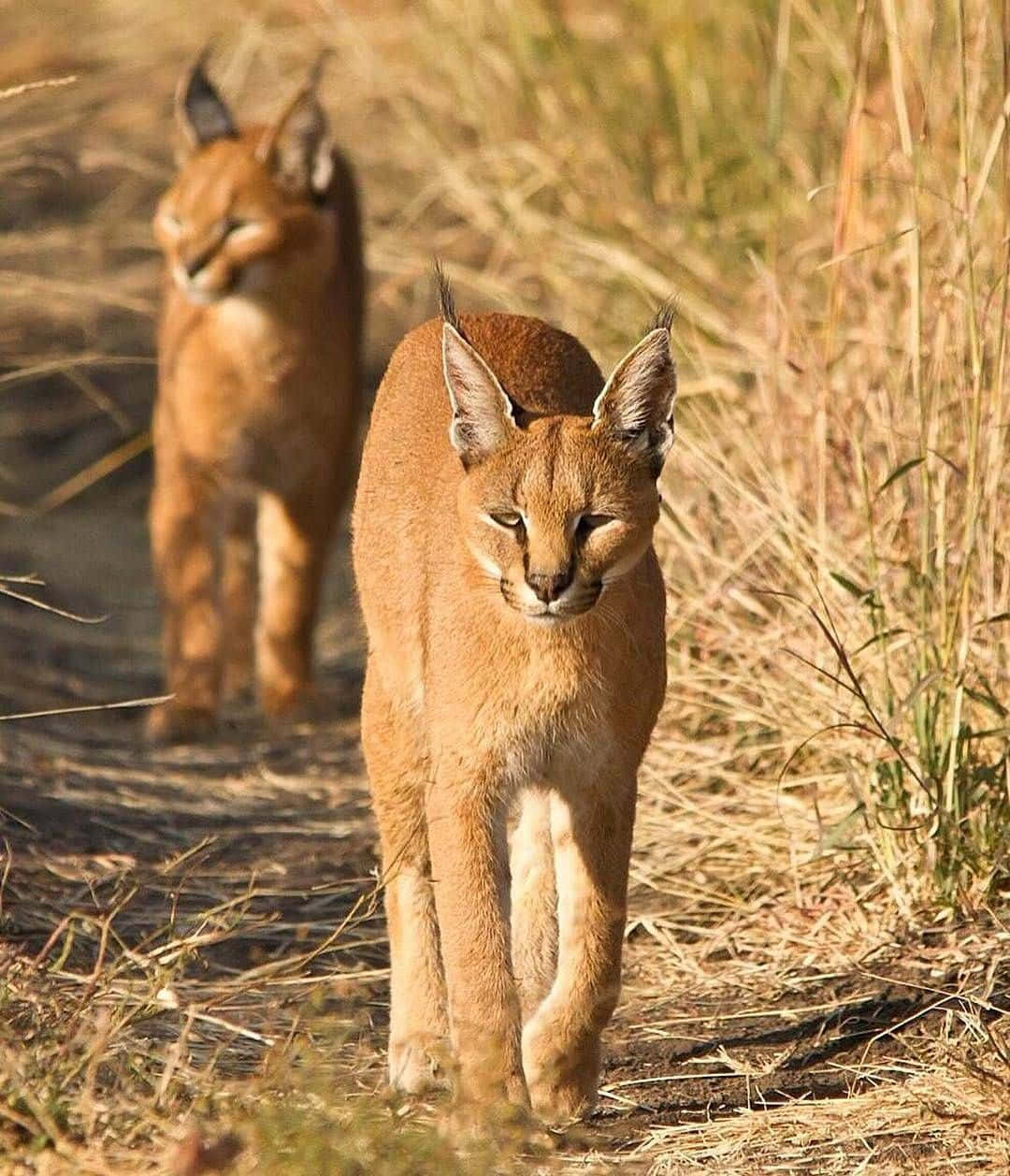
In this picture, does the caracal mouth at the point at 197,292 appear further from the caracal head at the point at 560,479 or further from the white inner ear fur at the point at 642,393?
the white inner ear fur at the point at 642,393

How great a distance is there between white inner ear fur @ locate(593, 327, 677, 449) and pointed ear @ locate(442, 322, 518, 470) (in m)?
0.17

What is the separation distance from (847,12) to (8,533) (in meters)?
4.12

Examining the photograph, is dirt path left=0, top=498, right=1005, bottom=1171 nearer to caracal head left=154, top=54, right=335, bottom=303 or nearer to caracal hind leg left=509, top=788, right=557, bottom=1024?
caracal hind leg left=509, top=788, right=557, bottom=1024

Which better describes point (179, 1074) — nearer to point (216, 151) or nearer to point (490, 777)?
point (490, 777)

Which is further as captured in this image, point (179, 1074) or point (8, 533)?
point (8, 533)

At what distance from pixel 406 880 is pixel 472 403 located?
1.01 meters

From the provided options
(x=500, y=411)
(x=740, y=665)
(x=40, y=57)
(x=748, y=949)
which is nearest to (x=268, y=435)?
(x=740, y=665)

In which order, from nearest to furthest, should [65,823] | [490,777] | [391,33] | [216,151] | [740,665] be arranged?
[490,777] → [740,665] → [65,823] → [216,151] → [391,33]

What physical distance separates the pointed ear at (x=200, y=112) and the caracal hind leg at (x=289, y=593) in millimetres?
1263

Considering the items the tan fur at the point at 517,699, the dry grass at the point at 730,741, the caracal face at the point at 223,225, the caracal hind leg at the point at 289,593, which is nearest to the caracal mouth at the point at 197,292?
the caracal face at the point at 223,225

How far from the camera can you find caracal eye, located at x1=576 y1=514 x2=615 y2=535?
3771 millimetres

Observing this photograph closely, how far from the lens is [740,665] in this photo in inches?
211

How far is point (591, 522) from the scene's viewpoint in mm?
3781

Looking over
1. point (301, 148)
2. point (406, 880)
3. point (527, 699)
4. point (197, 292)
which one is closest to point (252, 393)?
point (197, 292)
